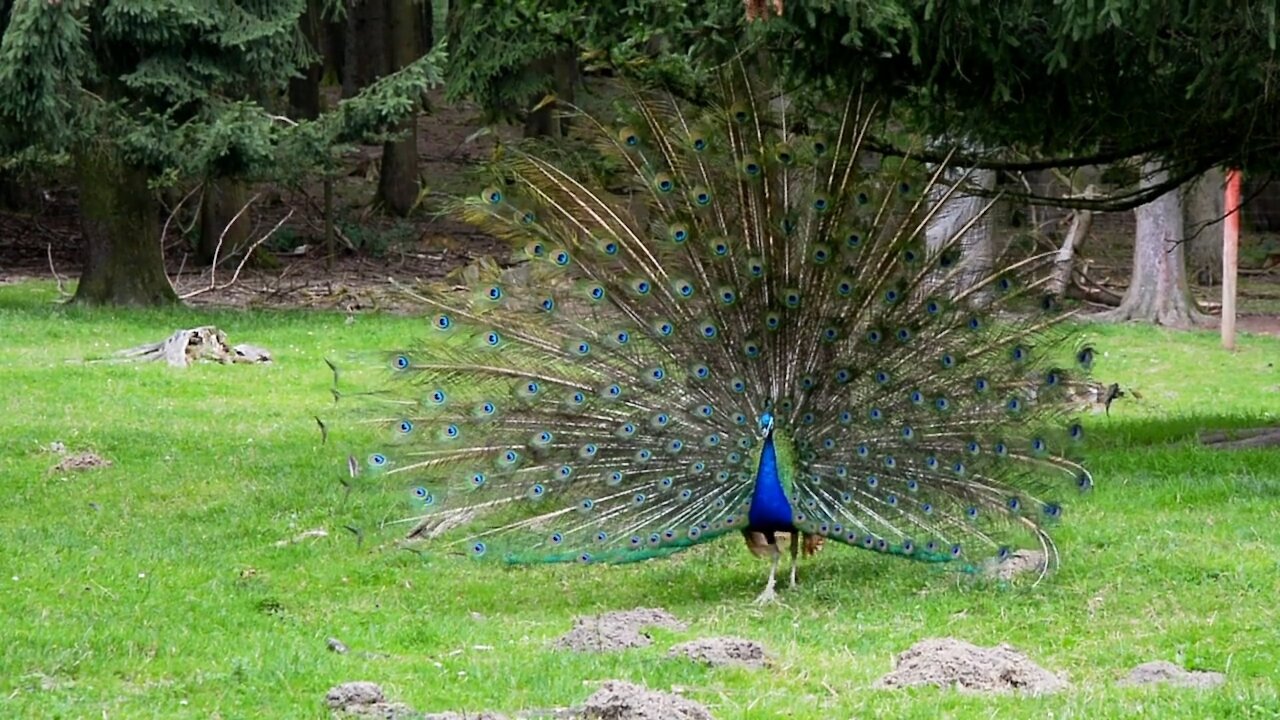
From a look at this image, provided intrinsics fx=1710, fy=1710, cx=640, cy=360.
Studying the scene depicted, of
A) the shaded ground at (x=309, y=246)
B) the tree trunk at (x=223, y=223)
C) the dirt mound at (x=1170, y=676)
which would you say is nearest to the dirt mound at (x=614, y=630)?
the dirt mound at (x=1170, y=676)

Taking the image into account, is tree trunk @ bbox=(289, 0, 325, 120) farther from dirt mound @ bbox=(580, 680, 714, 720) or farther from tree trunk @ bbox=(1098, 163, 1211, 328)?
dirt mound @ bbox=(580, 680, 714, 720)

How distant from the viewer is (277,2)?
2334 centimetres

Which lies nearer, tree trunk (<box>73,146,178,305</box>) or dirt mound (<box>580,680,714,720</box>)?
dirt mound (<box>580,680,714,720</box>)

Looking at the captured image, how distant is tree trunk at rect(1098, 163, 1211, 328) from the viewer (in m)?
25.8

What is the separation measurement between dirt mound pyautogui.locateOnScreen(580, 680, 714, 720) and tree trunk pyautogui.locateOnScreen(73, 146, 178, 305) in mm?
18942

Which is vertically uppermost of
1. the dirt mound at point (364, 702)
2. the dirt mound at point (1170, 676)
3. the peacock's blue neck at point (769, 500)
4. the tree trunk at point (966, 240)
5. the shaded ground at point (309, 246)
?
the shaded ground at point (309, 246)

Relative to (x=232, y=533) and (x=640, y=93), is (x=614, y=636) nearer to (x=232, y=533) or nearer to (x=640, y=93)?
(x=640, y=93)

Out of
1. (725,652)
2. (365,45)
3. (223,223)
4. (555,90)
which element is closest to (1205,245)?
(555,90)

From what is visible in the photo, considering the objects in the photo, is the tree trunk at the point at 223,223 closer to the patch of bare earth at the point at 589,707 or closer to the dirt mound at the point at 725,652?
the dirt mound at the point at 725,652

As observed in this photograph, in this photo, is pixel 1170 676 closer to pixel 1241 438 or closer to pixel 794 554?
pixel 794 554

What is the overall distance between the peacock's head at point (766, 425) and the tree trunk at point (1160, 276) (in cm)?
1821

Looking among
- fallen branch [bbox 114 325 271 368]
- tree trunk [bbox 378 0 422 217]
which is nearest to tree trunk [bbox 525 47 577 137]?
tree trunk [bbox 378 0 422 217]

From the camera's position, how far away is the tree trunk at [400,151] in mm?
33812

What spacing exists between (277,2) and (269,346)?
5.27 m
